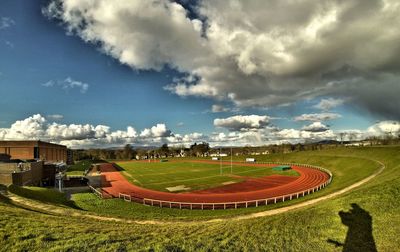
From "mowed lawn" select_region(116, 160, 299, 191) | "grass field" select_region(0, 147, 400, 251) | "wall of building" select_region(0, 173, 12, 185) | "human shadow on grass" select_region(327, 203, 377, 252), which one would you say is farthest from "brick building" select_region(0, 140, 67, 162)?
"human shadow on grass" select_region(327, 203, 377, 252)

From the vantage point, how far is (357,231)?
42.2 feet

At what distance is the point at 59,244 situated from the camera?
10.1m

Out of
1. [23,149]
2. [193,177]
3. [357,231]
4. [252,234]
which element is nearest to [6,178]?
[193,177]

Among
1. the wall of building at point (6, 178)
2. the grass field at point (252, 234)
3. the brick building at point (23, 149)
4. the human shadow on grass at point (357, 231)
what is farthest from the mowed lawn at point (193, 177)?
the human shadow on grass at point (357, 231)

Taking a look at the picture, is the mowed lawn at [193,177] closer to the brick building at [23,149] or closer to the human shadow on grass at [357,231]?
the brick building at [23,149]

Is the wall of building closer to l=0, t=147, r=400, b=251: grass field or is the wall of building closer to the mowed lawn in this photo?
the mowed lawn

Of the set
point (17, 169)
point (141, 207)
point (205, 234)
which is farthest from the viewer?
point (17, 169)

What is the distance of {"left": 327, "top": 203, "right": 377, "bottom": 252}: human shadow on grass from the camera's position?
448 inches

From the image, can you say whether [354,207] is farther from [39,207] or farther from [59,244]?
[39,207]

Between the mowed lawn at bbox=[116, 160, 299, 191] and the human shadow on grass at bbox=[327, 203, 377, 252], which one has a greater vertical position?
the human shadow on grass at bbox=[327, 203, 377, 252]

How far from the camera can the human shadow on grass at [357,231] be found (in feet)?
37.3

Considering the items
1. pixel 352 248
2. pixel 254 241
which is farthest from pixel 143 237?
pixel 352 248

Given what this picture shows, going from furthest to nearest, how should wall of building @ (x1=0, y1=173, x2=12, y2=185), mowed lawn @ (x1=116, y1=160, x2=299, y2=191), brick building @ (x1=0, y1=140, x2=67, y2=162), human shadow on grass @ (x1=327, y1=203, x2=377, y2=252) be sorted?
brick building @ (x1=0, y1=140, x2=67, y2=162)
mowed lawn @ (x1=116, y1=160, x2=299, y2=191)
wall of building @ (x1=0, y1=173, x2=12, y2=185)
human shadow on grass @ (x1=327, y1=203, x2=377, y2=252)

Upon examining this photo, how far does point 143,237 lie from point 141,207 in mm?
22734
